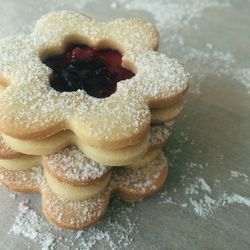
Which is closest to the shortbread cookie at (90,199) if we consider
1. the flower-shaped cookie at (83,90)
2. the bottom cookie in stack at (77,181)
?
the bottom cookie in stack at (77,181)

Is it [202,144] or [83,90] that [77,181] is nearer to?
[83,90]

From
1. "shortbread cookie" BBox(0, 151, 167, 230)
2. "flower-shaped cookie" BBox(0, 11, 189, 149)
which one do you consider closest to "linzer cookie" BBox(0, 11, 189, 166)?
"flower-shaped cookie" BBox(0, 11, 189, 149)

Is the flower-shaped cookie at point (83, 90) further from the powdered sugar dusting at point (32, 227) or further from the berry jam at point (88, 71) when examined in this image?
the powdered sugar dusting at point (32, 227)

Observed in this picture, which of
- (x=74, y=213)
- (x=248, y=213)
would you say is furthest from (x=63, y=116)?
(x=248, y=213)

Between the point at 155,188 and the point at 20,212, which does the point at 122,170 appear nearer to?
the point at 155,188

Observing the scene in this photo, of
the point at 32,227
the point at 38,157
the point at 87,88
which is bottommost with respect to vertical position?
the point at 32,227

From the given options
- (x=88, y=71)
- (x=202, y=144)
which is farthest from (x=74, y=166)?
(x=202, y=144)

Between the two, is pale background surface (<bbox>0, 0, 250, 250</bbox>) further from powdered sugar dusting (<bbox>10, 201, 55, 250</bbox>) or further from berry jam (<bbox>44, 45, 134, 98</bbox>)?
berry jam (<bbox>44, 45, 134, 98</bbox>)

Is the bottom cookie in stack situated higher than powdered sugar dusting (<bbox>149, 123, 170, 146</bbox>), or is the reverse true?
powdered sugar dusting (<bbox>149, 123, 170, 146</bbox>)
